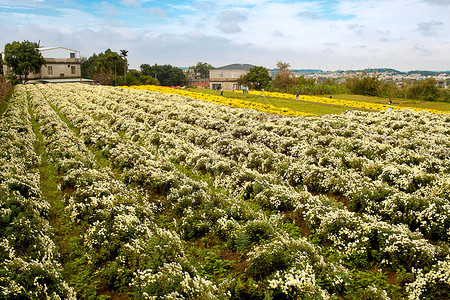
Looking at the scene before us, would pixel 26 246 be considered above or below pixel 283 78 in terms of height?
below

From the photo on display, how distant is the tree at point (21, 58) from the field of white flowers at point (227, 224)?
82.8 meters

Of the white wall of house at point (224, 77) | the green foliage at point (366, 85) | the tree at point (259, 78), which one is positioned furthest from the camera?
the white wall of house at point (224, 77)

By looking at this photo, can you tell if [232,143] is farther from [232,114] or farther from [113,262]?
[113,262]

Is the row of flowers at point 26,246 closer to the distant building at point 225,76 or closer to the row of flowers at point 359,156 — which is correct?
the row of flowers at point 359,156

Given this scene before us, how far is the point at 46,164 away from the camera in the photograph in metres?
14.0

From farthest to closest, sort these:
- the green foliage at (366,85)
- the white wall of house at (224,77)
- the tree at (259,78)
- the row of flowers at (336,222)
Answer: the white wall of house at (224,77)
the tree at (259,78)
the green foliage at (366,85)
the row of flowers at (336,222)

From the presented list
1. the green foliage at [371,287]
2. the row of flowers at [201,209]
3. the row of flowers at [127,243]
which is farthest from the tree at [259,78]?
the green foliage at [371,287]

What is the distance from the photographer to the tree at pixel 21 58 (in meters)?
81.4

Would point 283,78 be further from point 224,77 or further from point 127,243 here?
point 127,243

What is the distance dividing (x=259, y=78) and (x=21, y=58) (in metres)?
64.3

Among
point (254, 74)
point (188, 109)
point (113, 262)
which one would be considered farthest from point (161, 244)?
point (254, 74)

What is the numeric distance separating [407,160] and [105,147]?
1406 cm

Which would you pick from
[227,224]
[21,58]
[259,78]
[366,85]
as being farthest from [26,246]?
[21,58]

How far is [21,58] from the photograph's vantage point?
81.5m
